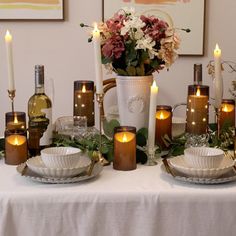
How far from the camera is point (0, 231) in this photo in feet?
4.25

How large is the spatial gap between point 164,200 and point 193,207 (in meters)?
0.08

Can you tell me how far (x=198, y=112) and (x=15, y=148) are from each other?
2.17ft

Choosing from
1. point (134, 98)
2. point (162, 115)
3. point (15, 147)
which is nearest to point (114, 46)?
point (134, 98)

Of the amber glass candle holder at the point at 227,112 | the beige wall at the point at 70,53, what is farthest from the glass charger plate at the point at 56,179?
the beige wall at the point at 70,53

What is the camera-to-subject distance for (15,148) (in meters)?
1.58

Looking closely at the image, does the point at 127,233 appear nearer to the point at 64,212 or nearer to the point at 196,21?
the point at 64,212

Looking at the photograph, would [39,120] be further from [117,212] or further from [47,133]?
[117,212]

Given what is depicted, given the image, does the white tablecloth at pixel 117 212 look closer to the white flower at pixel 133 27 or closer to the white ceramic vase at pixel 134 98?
the white ceramic vase at pixel 134 98

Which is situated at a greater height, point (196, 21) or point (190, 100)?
point (196, 21)

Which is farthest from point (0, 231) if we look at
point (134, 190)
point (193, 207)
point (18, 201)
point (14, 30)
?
point (14, 30)

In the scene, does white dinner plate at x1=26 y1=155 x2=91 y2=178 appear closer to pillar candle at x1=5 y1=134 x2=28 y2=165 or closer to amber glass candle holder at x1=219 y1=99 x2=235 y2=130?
pillar candle at x1=5 y1=134 x2=28 y2=165

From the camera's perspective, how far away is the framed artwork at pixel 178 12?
2971 mm

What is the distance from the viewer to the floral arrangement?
1.67 meters

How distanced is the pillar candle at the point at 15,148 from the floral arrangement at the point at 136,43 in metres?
0.41
